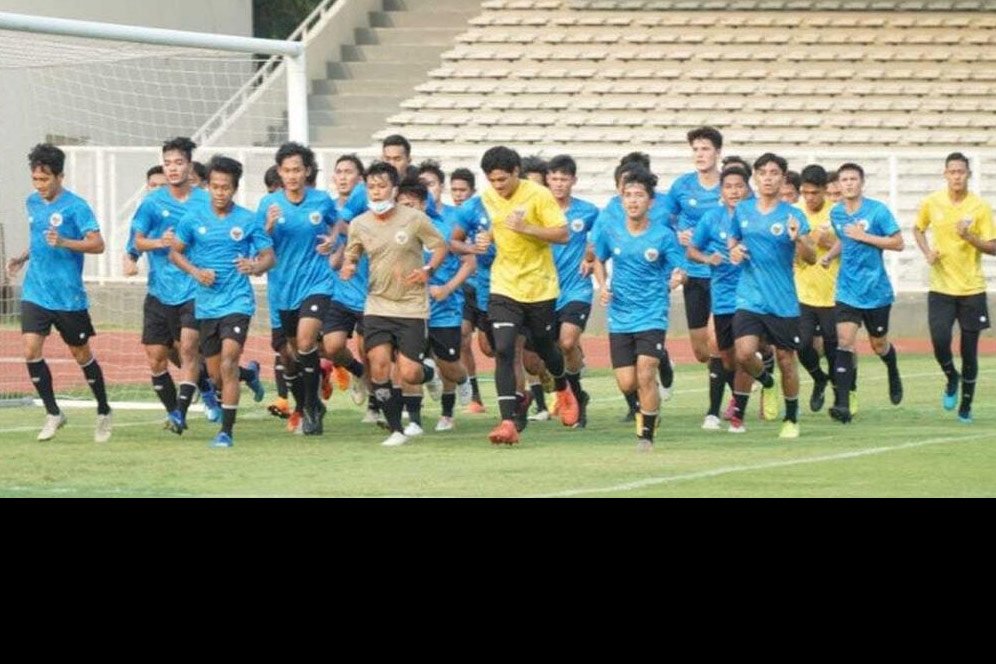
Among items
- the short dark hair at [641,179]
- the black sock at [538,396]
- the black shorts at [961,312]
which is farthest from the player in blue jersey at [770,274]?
the black sock at [538,396]

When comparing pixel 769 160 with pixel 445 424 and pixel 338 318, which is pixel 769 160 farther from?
pixel 338 318

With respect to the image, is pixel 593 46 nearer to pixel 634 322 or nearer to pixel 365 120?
pixel 365 120

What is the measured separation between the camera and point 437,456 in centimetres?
1288

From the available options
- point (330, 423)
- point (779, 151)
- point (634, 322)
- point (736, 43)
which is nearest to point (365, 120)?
point (736, 43)

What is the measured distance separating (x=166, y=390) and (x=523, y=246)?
9.47 ft

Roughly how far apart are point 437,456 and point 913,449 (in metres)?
2.95

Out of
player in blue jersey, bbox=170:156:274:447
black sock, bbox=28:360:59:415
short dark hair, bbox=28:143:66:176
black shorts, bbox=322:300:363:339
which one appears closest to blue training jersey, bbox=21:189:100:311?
short dark hair, bbox=28:143:66:176

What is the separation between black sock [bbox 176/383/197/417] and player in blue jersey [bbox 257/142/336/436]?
780 millimetres

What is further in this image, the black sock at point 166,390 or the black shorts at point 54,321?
the black sock at point 166,390

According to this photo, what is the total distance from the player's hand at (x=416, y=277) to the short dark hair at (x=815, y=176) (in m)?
3.95

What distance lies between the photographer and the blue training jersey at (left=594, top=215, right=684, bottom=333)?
42.8 feet

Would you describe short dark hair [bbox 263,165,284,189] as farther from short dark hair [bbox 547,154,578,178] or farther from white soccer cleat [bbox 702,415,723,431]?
white soccer cleat [bbox 702,415,723,431]

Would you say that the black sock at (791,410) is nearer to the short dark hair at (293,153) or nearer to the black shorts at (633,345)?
the black shorts at (633,345)

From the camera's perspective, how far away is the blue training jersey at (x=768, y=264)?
1408 cm
